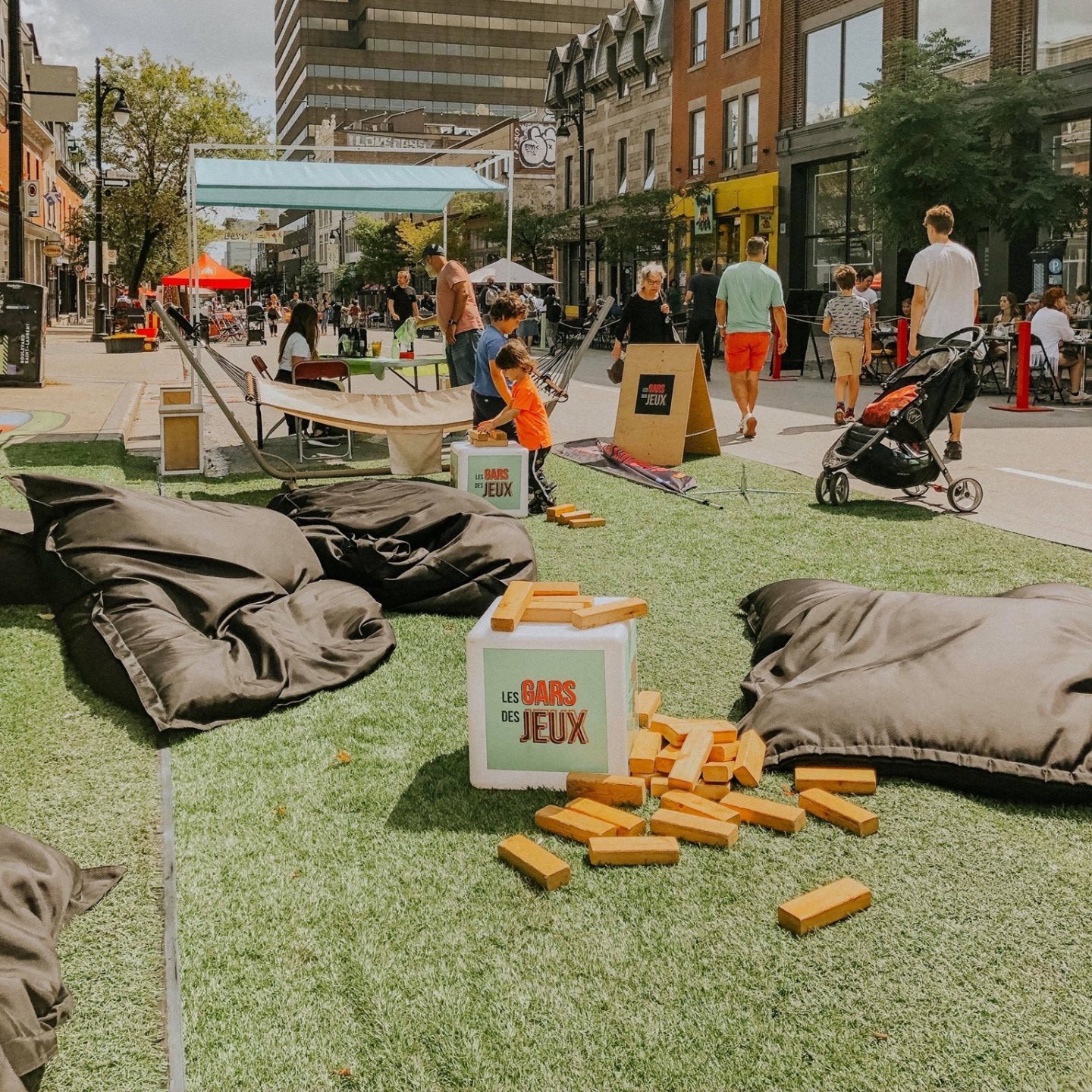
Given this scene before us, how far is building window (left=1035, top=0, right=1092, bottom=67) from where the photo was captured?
2139 centimetres

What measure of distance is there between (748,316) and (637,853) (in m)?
9.58

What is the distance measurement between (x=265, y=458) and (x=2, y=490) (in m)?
1.89

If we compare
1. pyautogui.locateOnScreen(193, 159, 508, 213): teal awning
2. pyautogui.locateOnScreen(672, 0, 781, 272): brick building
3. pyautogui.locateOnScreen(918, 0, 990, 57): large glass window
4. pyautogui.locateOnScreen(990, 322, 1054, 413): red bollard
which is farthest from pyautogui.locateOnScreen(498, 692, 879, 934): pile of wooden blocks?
pyautogui.locateOnScreen(672, 0, 781, 272): brick building

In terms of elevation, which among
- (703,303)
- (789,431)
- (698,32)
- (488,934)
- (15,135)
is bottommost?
(488,934)

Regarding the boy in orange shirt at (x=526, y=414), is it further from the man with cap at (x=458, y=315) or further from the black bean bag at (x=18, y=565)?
the black bean bag at (x=18, y=565)

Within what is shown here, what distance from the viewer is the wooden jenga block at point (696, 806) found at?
3387 millimetres

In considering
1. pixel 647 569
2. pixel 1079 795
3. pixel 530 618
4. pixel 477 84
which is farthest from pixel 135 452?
pixel 477 84

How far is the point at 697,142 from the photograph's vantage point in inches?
1473

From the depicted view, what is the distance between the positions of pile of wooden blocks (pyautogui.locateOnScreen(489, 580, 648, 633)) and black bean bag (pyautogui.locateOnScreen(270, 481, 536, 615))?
1.93 m

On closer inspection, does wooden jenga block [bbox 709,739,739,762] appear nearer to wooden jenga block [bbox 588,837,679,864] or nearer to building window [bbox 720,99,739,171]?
wooden jenga block [bbox 588,837,679,864]

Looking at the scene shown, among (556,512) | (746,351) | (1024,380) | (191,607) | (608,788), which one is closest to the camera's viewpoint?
(608,788)

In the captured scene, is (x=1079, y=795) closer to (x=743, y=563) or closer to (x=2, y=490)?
(x=743, y=563)

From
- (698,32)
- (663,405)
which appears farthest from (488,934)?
(698,32)

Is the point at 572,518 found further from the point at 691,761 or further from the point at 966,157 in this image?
the point at 966,157
